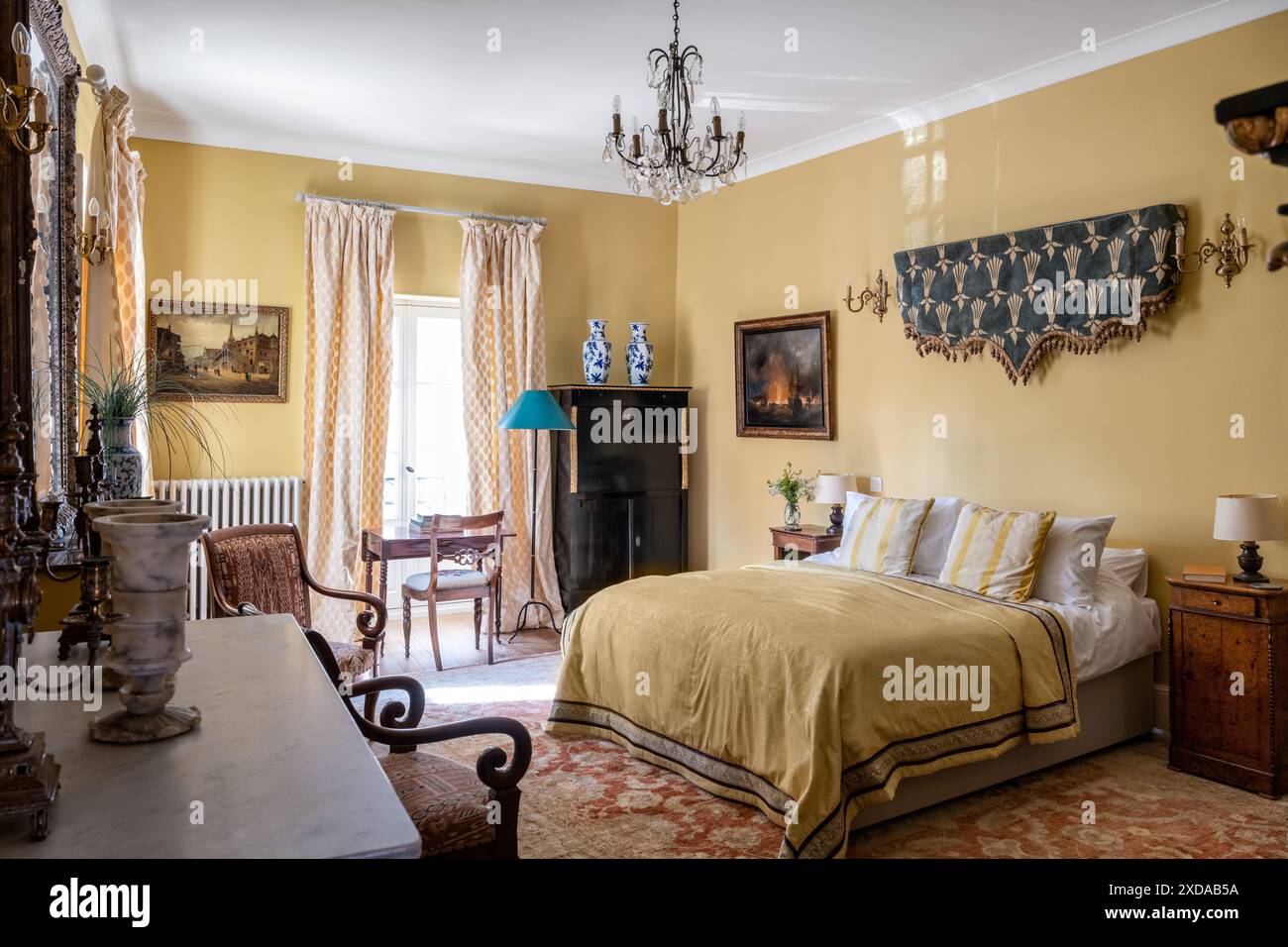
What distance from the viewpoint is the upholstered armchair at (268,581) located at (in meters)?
3.91

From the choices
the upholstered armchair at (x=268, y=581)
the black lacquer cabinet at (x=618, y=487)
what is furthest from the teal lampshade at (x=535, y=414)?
the upholstered armchair at (x=268, y=581)

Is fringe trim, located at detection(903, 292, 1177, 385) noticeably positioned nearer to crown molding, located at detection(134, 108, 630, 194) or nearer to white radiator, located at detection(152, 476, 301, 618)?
crown molding, located at detection(134, 108, 630, 194)

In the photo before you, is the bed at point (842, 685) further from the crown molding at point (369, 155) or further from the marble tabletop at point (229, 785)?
the crown molding at point (369, 155)

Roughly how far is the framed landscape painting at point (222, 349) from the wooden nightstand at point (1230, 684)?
5.47 meters

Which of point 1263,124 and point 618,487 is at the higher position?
point 1263,124

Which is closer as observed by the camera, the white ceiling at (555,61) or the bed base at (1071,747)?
the bed base at (1071,747)

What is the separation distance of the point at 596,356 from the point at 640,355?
35cm

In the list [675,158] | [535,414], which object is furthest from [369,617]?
[675,158]

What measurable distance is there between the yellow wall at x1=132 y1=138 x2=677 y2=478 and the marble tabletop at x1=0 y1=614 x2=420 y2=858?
4.58m

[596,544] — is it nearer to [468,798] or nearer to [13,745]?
[468,798]

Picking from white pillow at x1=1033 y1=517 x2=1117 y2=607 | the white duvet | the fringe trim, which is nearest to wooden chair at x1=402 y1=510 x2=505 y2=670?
the fringe trim

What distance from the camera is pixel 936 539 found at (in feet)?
15.8

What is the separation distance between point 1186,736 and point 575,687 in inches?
110

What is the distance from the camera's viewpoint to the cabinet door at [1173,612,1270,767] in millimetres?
3719
